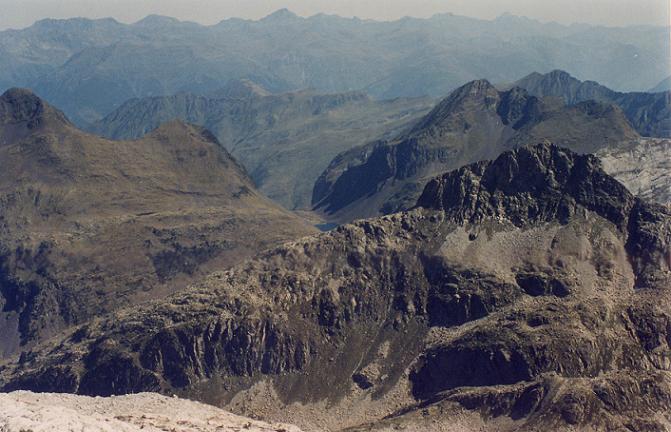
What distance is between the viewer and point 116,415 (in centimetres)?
14512

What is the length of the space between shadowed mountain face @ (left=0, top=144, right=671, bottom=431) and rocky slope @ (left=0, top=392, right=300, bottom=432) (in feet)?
52.7

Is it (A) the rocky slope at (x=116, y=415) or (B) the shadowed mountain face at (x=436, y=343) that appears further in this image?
(B) the shadowed mountain face at (x=436, y=343)

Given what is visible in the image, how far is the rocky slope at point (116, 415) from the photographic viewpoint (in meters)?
109

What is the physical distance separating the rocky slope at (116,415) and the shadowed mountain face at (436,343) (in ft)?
52.7

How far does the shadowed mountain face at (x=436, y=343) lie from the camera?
162125 millimetres

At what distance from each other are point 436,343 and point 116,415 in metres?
75.8

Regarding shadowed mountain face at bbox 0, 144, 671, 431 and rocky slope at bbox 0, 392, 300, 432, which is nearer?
rocky slope at bbox 0, 392, 300, 432

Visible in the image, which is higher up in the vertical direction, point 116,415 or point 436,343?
point 116,415

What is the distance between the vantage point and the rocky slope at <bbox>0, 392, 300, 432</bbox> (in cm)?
10875

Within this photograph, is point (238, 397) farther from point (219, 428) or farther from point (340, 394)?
point (219, 428)

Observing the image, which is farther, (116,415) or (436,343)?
(436,343)

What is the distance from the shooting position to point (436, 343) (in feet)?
600

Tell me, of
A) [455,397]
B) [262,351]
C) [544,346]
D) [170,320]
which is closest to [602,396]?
[544,346]

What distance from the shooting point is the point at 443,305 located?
191 meters
